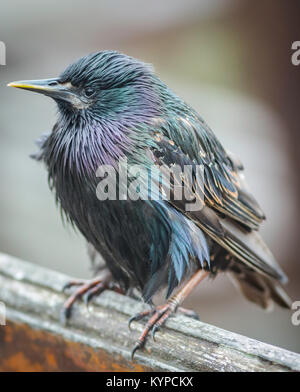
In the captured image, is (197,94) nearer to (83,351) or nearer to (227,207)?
(227,207)

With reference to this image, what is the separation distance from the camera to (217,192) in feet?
6.72

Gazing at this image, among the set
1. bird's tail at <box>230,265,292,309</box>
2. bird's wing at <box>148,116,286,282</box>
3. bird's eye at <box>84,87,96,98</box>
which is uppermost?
bird's eye at <box>84,87,96,98</box>

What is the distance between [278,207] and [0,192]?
6.71 ft

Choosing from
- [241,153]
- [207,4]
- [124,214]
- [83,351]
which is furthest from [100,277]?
[207,4]

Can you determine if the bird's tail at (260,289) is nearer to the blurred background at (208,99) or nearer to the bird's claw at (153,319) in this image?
the bird's claw at (153,319)

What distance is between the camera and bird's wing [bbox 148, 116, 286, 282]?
6.14 ft

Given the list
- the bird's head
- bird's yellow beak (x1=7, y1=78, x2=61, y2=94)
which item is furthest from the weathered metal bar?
bird's yellow beak (x1=7, y1=78, x2=61, y2=94)

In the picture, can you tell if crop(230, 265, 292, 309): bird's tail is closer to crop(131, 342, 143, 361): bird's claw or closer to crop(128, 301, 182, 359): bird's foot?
crop(128, 301, 182, 359): bird's foot

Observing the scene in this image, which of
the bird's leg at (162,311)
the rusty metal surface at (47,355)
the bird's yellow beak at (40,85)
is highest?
the bird's yellow beak at (40,85)

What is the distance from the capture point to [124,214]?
187 cm

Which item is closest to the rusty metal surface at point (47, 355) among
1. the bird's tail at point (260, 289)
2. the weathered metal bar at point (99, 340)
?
the weathered metal bar at point (99, 340)

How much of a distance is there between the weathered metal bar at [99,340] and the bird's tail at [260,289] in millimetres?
473

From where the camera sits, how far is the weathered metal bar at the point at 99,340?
1.77m

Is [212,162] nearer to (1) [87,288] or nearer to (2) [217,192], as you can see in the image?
(2) [217,192]
